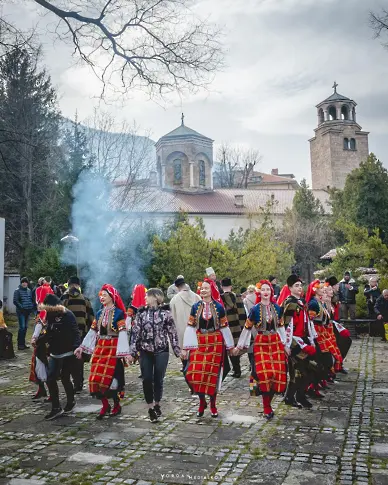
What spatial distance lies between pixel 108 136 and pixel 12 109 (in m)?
6.83

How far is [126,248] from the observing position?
78.4 feet

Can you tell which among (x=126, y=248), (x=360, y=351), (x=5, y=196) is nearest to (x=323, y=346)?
(x=360, y=351)

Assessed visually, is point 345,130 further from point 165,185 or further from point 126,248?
point 126,248

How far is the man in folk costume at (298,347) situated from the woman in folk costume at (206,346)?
0.91m

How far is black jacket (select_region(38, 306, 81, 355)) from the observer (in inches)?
278

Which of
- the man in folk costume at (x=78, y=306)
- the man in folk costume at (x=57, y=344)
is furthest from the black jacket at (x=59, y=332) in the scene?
the man in folk costume at (x=78, y=306)

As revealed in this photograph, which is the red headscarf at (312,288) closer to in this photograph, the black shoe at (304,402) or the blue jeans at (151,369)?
the black shoe at (304,402)

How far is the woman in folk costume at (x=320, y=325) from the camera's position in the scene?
316 inches

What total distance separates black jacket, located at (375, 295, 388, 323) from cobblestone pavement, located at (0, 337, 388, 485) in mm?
6368

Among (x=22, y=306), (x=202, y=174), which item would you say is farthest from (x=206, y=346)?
(x=202, y=174)

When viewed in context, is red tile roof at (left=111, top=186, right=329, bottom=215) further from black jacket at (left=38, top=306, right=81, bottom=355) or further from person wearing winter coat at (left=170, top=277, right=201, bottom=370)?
black jacket at (left=38, top=306, right=81, bottom=355)

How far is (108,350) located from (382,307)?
9770mm

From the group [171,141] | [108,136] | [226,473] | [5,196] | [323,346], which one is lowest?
[226,473]

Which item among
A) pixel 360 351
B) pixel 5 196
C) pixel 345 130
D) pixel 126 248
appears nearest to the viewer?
pixel 360 351
